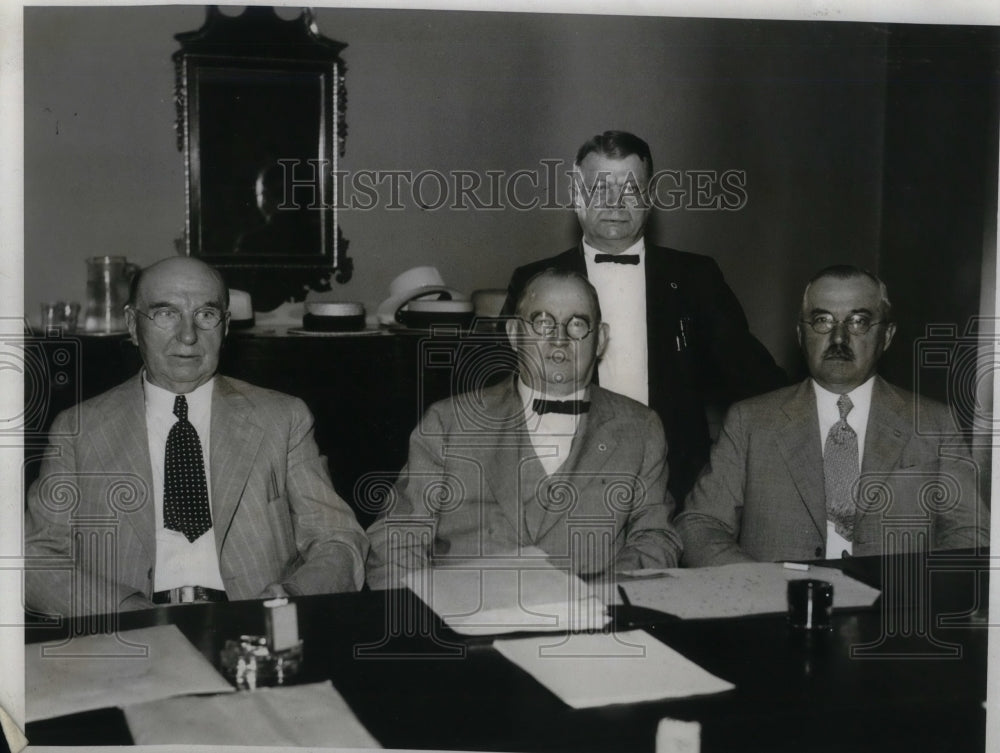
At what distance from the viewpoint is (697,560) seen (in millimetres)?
2852

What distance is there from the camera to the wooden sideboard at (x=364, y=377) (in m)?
2.82

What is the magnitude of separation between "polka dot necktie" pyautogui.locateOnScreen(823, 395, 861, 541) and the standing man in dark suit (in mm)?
219

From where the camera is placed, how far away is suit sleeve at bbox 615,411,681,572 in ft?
9.13

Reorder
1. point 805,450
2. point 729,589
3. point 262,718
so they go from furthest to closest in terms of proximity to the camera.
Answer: point 805,450
point 729,589
point 262,718

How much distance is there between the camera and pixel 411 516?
281cm

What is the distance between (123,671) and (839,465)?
6.72 feet

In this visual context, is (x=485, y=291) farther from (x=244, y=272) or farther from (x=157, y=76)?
(x=157, y=76)

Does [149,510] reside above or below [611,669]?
above

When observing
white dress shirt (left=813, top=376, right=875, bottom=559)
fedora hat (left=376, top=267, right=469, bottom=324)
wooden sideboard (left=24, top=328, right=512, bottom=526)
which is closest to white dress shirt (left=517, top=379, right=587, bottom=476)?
wooden sideboard (left=24, top=328, right=512, bottom=526)

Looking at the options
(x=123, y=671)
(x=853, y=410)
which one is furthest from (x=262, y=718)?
(x=853, y=410)

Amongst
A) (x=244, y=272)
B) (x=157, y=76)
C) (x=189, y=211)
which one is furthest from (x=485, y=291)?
(x=157, y=76)

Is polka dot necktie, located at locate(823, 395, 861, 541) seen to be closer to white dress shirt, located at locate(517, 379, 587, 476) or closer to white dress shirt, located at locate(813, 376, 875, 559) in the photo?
white dress shirt, located at locate(813, 376, 875, 559)

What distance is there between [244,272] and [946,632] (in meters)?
2.24
